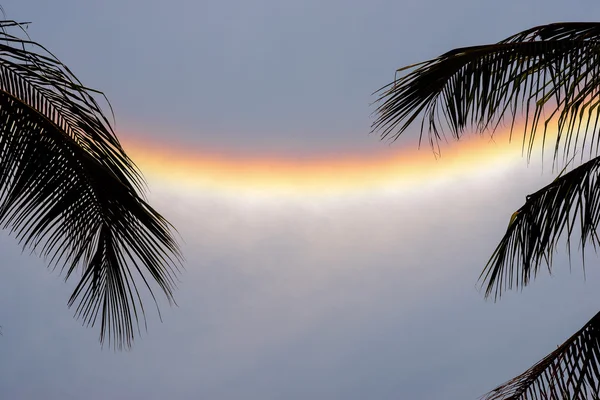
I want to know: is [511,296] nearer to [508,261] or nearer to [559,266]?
[559,266]

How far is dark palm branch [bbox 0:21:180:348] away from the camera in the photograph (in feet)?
9.25

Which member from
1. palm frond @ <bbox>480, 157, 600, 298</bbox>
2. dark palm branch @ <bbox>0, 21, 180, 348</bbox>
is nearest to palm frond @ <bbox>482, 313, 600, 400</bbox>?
palm frond @ <bbox>480, 157, 600, 298</bbox>

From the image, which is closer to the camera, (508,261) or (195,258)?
(508,261)

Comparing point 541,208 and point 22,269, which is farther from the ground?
point 22,269

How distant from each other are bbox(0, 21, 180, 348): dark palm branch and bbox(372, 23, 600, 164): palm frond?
3.73 feet

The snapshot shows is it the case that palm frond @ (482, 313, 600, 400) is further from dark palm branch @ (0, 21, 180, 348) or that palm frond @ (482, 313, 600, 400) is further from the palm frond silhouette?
dark palm branch @ (0, 21, 180, 348)

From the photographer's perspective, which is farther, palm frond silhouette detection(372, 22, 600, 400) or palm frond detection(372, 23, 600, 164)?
palm frond silhouette detection(372, 22, 600, 400)

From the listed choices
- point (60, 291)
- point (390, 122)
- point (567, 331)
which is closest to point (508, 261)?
point (390, 122)

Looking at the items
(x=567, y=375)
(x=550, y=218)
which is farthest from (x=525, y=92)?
(x=567, y=375)

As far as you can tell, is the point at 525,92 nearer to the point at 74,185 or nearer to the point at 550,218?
the point at 550,218

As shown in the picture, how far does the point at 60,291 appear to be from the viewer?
23.6m

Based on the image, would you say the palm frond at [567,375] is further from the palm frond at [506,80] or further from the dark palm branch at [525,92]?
the palm frond at [506,80]

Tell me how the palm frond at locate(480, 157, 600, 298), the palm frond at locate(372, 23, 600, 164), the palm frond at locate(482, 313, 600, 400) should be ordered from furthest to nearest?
the palm frond at locate(480, 157, 600, 298)
the palm frond at locate(482, 313, 600, 400)
the palm frond at locate(372, 23, 600, 164)

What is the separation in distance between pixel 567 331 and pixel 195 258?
12.3 metres
